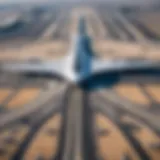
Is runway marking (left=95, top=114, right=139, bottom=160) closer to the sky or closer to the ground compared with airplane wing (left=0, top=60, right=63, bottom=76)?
closer to the ground

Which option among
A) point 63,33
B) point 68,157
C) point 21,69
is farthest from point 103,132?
point 63,33

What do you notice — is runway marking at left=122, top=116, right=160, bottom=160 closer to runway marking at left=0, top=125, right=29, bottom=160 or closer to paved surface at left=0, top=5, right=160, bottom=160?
paved surface at left=0, top=5, right=160, bottom=160

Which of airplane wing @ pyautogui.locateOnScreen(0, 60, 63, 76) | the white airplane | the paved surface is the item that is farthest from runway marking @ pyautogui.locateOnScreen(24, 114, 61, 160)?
airplane wing @ pyautogui.locateOnScreen(0, 60, 63, 76)

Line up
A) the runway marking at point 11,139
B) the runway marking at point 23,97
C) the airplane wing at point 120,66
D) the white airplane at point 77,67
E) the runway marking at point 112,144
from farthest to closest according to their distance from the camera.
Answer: the airplane wing at point 120,66 → the white airplane at point 77,67 → the runway marking at point 23,97 → the runway marking at point 11,139 → the runway marking at point 112,144

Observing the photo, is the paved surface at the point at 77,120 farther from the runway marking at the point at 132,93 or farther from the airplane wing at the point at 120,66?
the airplane wing at the point at 120,66

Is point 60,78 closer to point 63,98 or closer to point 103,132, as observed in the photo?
point 63,98

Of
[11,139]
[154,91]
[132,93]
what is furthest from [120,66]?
[11,139]

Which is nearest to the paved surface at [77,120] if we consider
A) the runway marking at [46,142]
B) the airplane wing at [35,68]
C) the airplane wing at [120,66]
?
the runway marking at [46,142]

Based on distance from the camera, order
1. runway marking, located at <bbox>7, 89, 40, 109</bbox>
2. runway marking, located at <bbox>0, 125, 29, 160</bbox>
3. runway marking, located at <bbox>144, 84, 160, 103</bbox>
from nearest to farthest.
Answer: runway marking, located at <bbox>0, 125, 29, 160</bbox>, runway marking, located at <bbox>7, 89, 40, 109</bbox>, runway marking, located at <bbox>144, 84, 160, 103</bbox>
